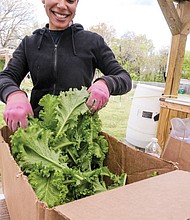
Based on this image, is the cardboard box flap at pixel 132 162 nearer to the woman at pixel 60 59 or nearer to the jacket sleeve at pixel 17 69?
the woman at pixel 60 59

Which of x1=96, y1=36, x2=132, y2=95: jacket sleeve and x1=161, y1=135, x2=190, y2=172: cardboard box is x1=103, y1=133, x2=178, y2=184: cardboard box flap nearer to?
x1=96, y1=36, x2=132, y2=95: jacket sleeve

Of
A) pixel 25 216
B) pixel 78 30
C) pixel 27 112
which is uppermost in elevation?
pixel 78 30

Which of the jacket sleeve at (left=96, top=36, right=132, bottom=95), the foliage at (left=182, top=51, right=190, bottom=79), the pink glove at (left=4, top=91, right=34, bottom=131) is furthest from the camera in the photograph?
the foliage at (left=182, top=51, right=190, bottom=79)

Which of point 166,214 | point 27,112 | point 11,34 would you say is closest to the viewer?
point 166,214

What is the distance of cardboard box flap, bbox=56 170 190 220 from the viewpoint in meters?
0.33

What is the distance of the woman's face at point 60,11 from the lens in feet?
2.47

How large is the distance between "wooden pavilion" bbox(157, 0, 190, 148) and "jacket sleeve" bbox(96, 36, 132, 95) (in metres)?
1.59

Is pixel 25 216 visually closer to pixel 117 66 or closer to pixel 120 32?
pixel 117 66

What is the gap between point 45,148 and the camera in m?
0.53

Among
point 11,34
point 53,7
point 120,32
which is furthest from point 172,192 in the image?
point 120,32

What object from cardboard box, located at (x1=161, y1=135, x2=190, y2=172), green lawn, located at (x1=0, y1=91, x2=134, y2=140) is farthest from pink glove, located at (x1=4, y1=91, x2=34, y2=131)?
green lawn, located at (x1=0, y1=91, x2=134, y2=140)

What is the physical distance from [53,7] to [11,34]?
1.16 m

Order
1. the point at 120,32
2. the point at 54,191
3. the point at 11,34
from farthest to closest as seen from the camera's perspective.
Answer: the point at 120,32, the point at 11,34, the point at 54,191

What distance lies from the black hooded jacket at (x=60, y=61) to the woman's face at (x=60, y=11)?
0.21 ft
